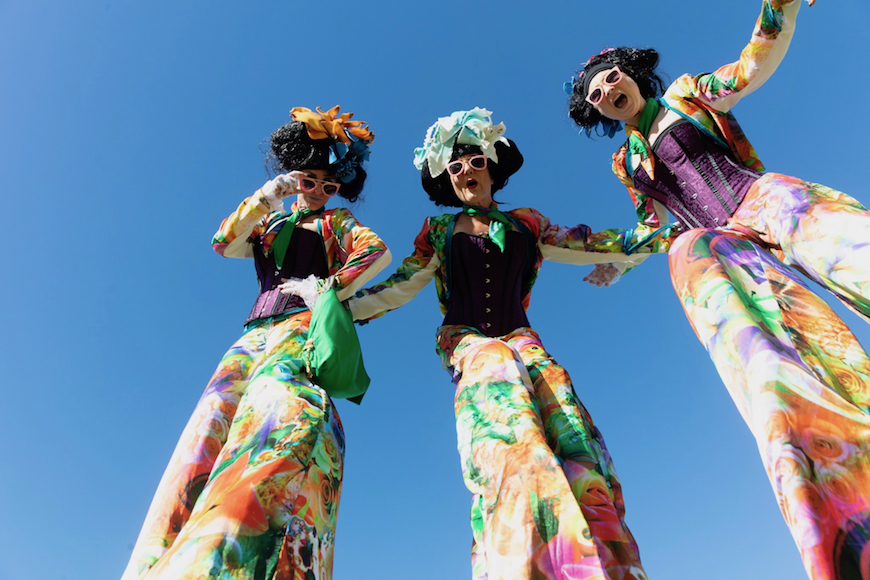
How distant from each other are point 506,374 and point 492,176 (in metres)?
2.22

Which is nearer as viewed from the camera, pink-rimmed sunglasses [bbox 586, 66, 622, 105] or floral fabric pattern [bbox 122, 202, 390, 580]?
floral fabric pattern [bbox 122, 202, 390, 580]

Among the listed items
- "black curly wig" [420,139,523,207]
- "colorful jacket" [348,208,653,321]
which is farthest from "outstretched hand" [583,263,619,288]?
"black curly wig" [420,139,523,207]

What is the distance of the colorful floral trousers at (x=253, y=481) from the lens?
7.66 ft

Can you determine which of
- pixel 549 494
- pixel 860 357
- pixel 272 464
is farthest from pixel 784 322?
pixel 272 464

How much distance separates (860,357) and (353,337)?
2443mm

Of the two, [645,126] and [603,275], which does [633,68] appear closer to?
[645,126]

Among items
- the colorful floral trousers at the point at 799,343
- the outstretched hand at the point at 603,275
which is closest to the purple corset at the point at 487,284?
the outstretched hand at the point at 603,275

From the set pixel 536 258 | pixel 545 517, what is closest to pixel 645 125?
pixel 536 258

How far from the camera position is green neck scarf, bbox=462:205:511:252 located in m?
4.14

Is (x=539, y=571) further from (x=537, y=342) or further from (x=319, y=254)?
(x=319, y=254)

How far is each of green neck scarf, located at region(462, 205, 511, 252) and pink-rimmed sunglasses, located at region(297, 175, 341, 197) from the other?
1003 millimetres

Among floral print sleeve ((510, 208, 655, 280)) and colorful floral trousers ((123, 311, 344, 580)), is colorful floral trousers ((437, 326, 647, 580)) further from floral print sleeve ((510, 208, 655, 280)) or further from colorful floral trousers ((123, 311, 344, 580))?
floral print sleeve ((510, 208, 655, 280))

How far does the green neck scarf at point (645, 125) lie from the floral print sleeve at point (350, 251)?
1.94 meters

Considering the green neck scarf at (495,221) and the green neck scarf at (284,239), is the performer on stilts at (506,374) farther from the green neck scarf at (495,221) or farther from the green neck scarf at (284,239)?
the green neck scarf at (284,239)
